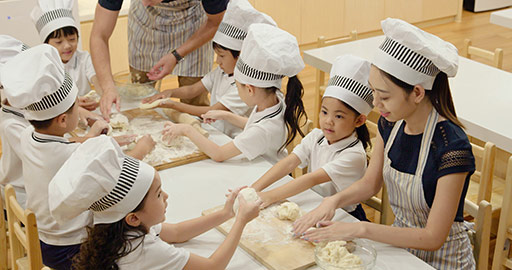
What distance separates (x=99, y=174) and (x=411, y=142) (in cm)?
93

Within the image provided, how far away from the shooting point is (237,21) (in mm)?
2570

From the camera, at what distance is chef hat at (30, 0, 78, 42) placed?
265 centimetres

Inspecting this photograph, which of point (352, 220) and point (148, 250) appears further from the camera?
point (352, 220)

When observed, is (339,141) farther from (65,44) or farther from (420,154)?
(65,44)

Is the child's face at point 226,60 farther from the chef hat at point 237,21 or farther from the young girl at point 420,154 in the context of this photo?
the young girl at point 420,154

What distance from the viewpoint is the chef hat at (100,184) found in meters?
Answer: 1.35

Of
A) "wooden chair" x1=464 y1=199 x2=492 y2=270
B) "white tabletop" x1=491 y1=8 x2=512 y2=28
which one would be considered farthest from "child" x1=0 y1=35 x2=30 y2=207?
"white tabletop" x1=491 y1=8 x2=512 y2=28

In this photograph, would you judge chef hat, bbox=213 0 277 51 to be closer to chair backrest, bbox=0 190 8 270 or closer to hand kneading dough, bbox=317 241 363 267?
chair backrest, bbox=0 190 8 270

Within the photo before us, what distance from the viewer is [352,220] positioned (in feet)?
6.01

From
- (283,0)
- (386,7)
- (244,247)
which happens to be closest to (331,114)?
(244,247)

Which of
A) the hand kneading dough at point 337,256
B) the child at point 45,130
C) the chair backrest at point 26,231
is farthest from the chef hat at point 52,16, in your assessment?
the hand kneading dough at point 337,256

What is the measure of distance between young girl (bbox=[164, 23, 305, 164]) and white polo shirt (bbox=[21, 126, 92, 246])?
0.57 m

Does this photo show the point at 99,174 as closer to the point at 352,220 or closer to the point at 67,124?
the point at 67,124

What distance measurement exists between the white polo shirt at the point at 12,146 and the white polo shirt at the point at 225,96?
0.85 m
